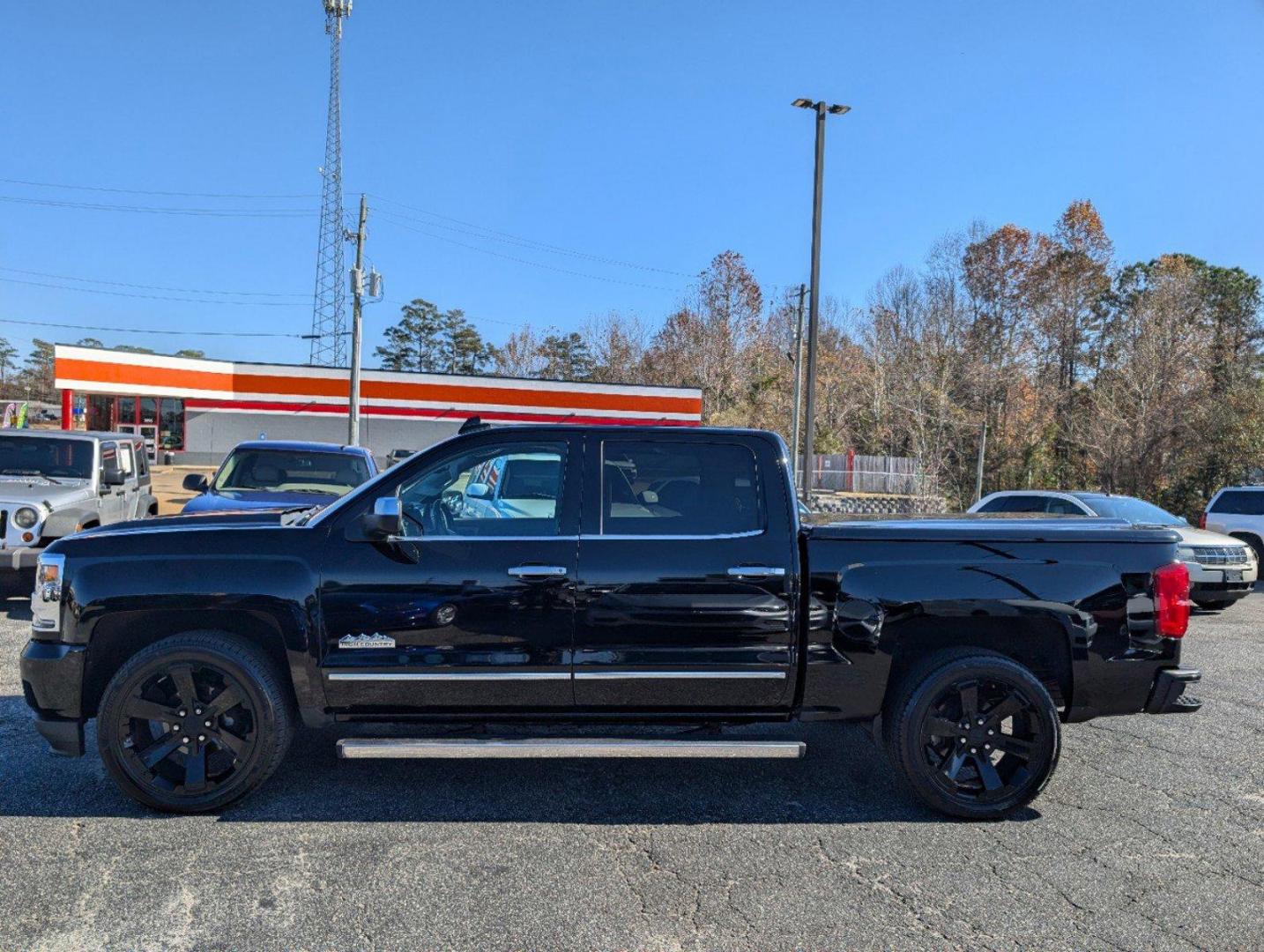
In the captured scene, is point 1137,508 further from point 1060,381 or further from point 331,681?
point 1060,381

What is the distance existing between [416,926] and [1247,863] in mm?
3465

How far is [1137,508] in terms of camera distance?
464 inches

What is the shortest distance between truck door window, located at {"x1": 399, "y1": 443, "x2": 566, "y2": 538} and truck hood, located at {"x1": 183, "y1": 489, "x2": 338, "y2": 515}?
477 centimetres

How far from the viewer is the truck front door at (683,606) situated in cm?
418

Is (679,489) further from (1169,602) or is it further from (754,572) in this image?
(1169,602)

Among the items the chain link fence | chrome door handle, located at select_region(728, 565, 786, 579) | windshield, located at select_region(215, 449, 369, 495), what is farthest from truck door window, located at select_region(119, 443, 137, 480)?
the chain link fence

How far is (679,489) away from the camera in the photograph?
14.6ft

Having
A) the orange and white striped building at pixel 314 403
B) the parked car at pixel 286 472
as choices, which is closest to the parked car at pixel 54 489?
the parked car at pixel 286 472

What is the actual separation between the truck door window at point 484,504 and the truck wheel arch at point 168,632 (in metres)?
0.83

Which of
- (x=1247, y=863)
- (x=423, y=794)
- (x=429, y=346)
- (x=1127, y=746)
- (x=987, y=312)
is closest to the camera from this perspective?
(x=1247, y=863)

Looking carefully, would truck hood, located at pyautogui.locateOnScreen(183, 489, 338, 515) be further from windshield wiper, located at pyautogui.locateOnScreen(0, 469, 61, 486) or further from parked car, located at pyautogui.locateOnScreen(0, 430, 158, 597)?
windshield wiper, located at pyautogui.locateOnScreen(0, 469, 61, 486)

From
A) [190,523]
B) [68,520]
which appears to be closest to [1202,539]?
[190,523]

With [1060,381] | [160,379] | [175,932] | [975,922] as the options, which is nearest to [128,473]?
[175,932]

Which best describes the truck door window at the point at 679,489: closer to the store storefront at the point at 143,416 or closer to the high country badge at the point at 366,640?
the high country badge at the point at 366,640
